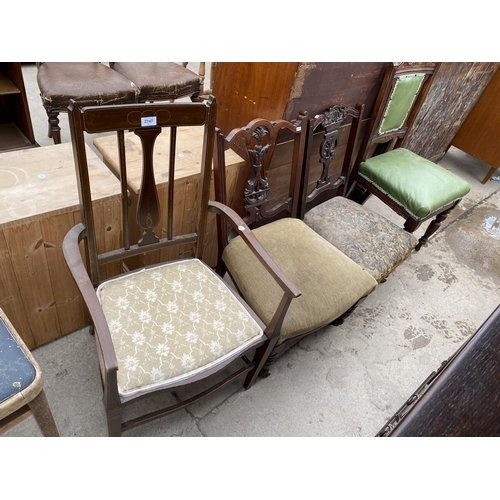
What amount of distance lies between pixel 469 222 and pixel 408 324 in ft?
4.72

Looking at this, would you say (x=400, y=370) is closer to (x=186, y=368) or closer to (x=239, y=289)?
(x=239, y=289)

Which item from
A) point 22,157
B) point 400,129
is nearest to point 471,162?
point 400,129

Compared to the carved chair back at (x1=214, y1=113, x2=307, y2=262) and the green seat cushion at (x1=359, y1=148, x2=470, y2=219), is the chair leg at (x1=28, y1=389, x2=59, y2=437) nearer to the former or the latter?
the carved chair back at (x1=214, y1=113, x2=307, y2=262)

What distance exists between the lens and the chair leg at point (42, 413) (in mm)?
912

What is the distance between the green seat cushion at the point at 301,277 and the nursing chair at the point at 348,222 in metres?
0.12

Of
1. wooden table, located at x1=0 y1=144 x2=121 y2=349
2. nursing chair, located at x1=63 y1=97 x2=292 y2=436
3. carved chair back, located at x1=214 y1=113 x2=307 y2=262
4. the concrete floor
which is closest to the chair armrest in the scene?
nursing chair, located at x1=63 y1=97 x2=292 y2=436

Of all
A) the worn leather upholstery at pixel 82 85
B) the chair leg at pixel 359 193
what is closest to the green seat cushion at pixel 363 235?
the chair leg at pixel 359 193

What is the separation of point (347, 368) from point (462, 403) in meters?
1.39

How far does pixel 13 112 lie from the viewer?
2.43 meters

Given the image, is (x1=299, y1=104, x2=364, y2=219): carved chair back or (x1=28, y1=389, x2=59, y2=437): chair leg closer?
(x1=28, y1=389, x2=59, y2=437): chair leg

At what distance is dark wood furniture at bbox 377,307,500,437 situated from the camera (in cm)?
40

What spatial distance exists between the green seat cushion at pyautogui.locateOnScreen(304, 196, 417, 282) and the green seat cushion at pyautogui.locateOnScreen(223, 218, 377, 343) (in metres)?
0.10

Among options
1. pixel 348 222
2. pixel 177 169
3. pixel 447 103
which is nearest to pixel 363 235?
pixel 348 222

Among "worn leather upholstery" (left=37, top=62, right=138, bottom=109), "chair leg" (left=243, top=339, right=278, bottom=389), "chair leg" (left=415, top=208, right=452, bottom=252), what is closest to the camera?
"chair leg" (left=243, top=339, right=278, bottom=389)
